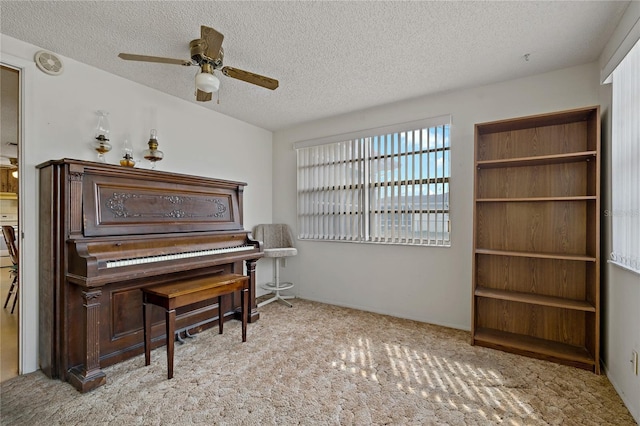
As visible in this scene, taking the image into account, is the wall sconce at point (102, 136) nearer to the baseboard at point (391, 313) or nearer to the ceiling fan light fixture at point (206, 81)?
the ceiling fan light fixture at point (206, 81)

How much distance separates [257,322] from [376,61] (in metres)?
2.79

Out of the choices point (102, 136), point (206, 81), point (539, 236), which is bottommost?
point (539, 236)

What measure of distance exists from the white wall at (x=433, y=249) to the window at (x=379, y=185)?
107 mm

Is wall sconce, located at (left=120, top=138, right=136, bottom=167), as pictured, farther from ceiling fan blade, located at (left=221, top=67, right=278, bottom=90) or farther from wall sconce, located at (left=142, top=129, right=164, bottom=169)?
ceiling fan blade, located at (left=221, top=67, right=278, bottom=90)

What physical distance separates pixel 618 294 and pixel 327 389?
2.05m

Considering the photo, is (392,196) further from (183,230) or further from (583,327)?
(183,230)

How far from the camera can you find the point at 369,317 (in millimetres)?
3391

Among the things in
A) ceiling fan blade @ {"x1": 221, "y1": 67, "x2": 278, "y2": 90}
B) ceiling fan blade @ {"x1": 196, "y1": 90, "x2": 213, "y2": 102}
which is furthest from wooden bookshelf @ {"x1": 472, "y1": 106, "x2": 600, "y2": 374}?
ceiling fan blade @ {"x1": 196, "y1": 90, "x2": 213, "y2": 102}

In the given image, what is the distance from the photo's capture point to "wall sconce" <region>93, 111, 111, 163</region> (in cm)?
251

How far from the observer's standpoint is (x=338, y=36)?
212 centimetres

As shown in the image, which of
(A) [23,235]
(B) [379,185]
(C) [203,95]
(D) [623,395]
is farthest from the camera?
(B) [379,185]

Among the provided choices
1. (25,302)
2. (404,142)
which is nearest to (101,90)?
(25,302)

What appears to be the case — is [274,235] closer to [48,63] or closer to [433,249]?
[433,249]

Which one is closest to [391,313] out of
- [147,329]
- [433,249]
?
[433,249]
